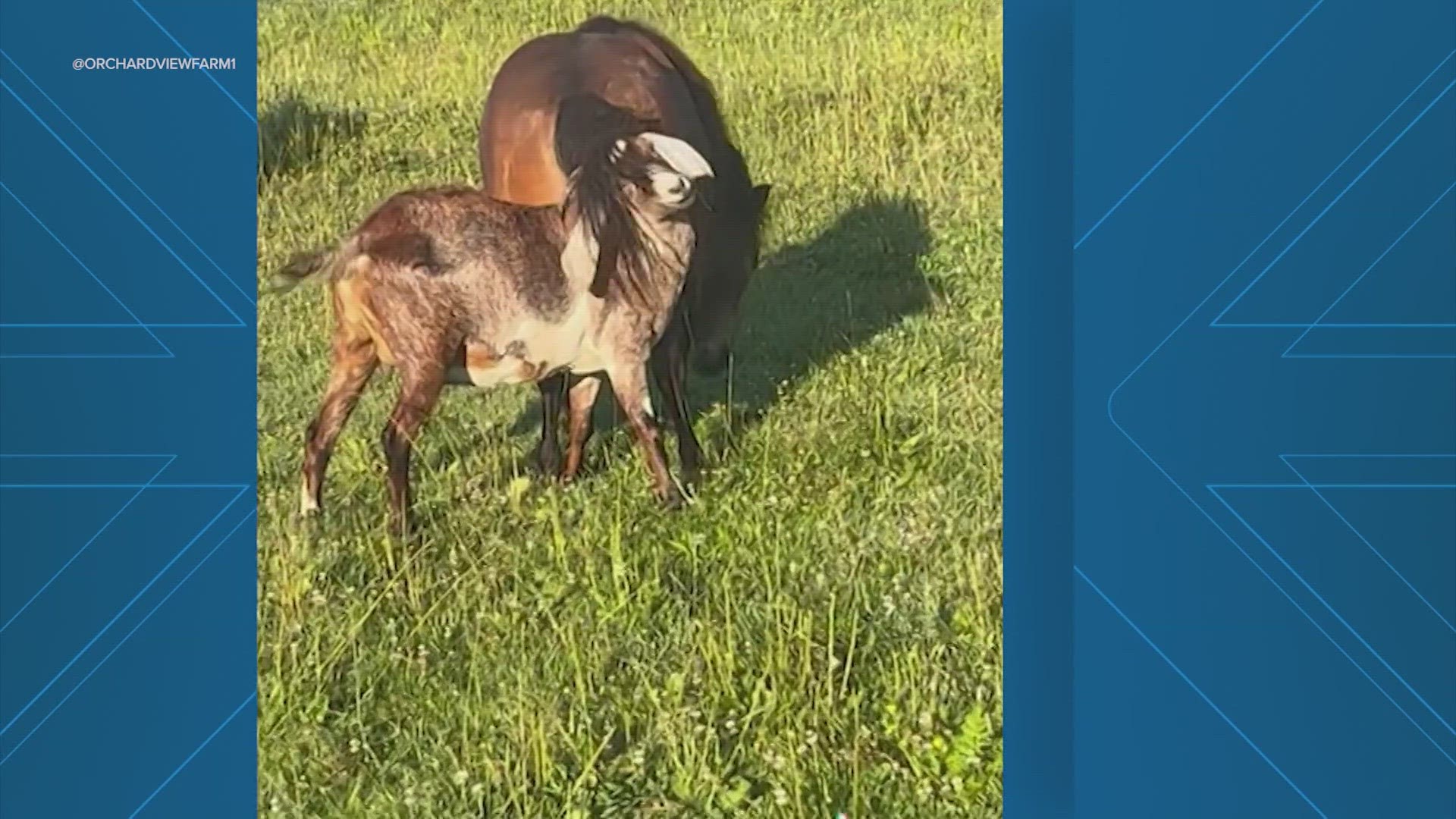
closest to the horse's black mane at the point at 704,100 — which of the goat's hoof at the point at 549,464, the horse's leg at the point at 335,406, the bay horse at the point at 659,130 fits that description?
the bay horse at the point at 659,130

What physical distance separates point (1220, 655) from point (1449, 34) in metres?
1.15

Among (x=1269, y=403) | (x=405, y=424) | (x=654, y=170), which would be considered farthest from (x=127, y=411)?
(x=1269, y=403)

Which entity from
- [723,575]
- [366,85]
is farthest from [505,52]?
[723,575]

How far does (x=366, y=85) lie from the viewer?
2.44m

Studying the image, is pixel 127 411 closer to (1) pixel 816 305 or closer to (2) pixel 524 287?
(2) pixel 524 287

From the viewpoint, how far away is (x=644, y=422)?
2322mm

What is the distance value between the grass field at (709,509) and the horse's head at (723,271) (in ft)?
0.13

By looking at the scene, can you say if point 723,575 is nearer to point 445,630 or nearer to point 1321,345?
point 445,630

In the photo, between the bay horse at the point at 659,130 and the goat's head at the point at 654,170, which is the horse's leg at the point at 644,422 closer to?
the bay horse at the point at 659,130

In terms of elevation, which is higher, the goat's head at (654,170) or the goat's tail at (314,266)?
the goat's head at (654,170)

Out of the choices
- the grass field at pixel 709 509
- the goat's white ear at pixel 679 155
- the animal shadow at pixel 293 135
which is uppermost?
the animal shadow at pixel 293 135

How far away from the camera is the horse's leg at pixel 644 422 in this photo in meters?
2.32

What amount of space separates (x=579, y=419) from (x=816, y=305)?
473 mm

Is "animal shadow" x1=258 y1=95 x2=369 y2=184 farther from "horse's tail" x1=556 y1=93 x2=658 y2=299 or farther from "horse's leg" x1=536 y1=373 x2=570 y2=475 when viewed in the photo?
"horse's leg" x1=536 y1=373 x2=570 y2=475
